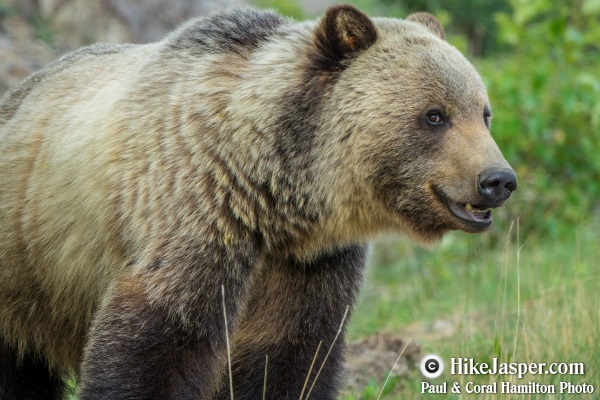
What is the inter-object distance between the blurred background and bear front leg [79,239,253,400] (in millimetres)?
2248

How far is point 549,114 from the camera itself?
12594 mm

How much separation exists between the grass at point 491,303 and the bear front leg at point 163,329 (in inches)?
59.6

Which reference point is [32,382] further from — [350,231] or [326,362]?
[350,231]

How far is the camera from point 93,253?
5.26 meters

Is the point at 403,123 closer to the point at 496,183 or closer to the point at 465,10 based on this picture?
the point at 496,183

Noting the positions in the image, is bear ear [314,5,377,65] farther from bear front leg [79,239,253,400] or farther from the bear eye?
bear front leg [79,239,253,400]

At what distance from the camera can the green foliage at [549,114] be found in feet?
39.3

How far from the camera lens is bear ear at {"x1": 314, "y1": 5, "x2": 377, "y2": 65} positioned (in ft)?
16.6

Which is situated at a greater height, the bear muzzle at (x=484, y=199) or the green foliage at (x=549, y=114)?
the bear muzzle at (x=484, y=199)

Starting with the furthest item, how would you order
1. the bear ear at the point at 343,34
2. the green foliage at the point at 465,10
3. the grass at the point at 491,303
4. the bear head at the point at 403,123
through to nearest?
the green foliage at the point at 465,10 → the grass at the point at 491,303 → the bear ear at the point at 343,34 → the bear head at the point at 403,123

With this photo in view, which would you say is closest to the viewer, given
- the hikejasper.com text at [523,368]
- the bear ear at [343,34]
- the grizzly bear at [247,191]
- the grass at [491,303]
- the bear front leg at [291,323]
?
the grizzly bear at [247,191]

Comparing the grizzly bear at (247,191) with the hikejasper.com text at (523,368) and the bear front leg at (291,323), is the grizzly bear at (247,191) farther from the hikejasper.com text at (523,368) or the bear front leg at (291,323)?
the hikejasper.com text at (523,368)

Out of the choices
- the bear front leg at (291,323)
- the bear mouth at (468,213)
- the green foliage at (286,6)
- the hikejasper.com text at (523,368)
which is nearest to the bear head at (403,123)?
the bear mouth at (468,213)

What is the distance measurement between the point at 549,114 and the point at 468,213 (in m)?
8.09
